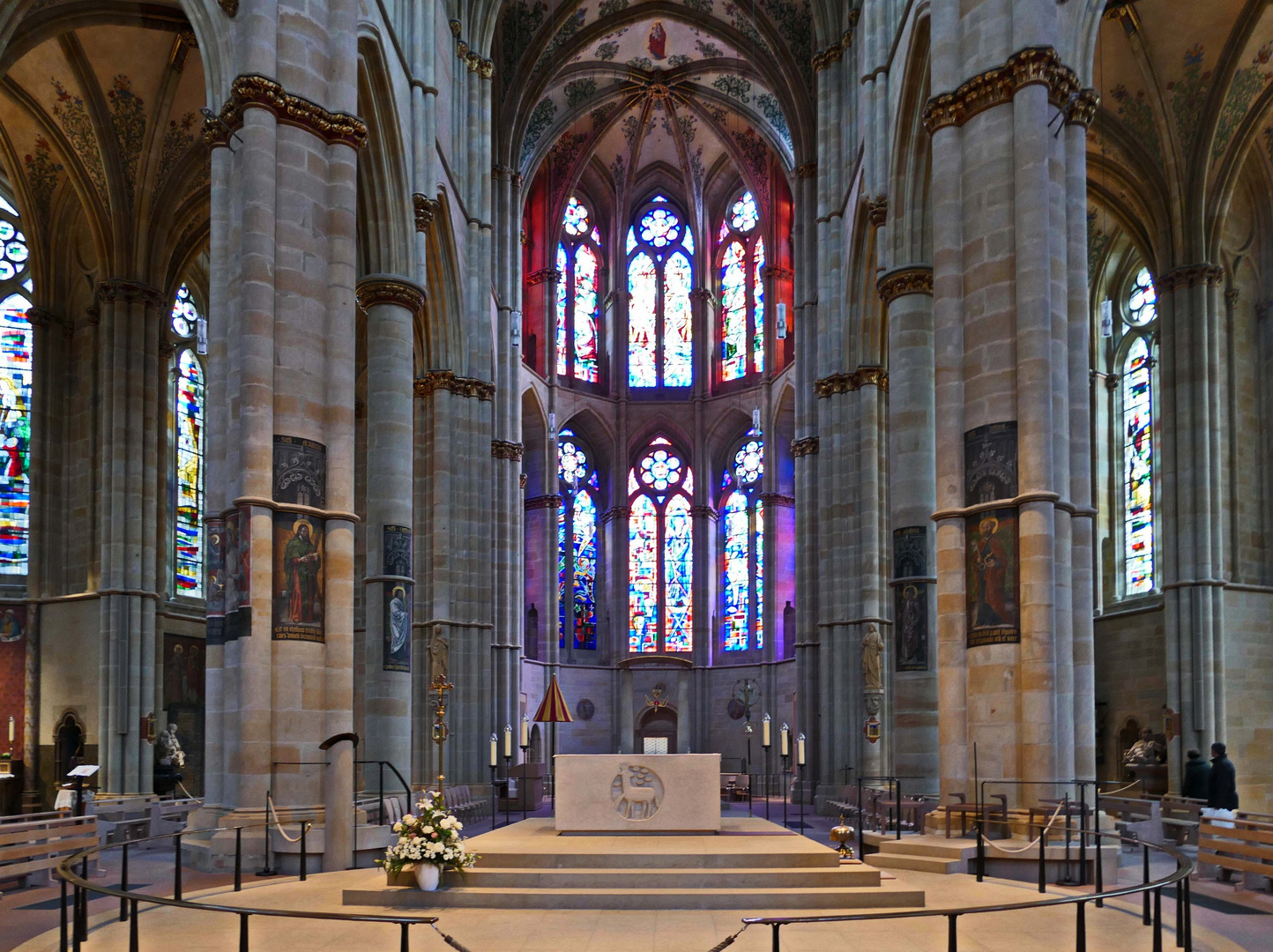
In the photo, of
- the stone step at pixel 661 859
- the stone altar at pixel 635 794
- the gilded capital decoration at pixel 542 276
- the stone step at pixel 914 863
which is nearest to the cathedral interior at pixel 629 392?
the gilded capital decoration at pixel 542 276

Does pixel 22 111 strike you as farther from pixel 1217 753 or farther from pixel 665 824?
pixel 1217 753

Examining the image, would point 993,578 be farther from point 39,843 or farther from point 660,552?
point 660,552

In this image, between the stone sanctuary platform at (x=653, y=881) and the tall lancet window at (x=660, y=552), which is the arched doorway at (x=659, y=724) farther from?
the stone sanctuary platform at (x=653, y=881)

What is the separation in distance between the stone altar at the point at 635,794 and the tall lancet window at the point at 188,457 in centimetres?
1950

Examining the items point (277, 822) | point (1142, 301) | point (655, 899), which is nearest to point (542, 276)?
point (1142, 301)

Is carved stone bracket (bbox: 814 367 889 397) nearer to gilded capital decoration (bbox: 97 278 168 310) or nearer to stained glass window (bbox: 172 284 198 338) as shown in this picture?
gilded capital decoration (bbox: 97 278 168 310)

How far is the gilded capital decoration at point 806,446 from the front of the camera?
34.4m

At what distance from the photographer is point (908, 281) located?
2227cm

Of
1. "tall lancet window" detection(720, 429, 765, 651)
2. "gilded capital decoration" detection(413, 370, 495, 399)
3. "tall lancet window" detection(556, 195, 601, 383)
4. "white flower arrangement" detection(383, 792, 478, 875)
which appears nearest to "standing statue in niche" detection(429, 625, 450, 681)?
"gilded capital decoration" detection(413, 370, 495, 399)

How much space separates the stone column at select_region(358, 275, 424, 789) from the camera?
68.3 feet

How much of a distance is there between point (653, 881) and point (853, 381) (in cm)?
1825

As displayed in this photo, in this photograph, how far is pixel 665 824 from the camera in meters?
14.7

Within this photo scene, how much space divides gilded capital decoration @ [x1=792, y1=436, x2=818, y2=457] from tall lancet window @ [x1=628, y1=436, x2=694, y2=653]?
13374mm

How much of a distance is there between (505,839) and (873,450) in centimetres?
1628
